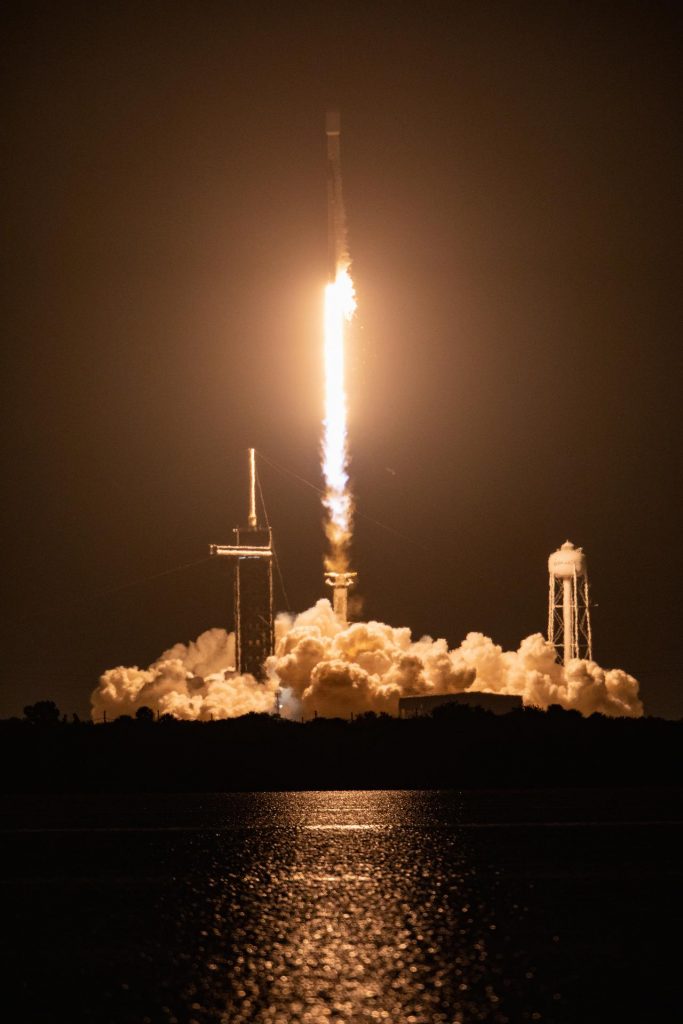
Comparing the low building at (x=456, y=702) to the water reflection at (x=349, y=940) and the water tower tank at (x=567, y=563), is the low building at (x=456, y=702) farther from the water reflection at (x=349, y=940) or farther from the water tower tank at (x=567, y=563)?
the water reflection at (x=349, y=940)

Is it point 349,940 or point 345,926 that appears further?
point 345,926

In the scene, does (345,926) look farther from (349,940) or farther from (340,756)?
(340,756)

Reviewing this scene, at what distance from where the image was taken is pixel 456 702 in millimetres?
151125

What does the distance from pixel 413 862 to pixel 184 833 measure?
65.1ft

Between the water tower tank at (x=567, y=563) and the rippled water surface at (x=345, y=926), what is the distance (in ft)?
317

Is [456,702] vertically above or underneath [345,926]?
above

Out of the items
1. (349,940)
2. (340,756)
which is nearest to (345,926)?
(349,940)

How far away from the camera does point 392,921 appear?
29.2 meters

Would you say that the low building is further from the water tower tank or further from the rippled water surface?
the rippled water surface

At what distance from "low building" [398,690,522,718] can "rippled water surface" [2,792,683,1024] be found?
91.3m

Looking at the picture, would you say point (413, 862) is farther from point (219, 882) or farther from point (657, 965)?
point (657, 965)

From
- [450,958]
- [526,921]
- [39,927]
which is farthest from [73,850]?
[450,958]

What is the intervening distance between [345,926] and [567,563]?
129443 millimetres

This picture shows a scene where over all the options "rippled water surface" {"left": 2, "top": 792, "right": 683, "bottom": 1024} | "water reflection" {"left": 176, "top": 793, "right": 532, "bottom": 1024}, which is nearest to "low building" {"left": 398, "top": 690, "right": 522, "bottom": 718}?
"rippled water surface" {"left": 2, "top": 792, "right": 683, "bottom": 1024}
